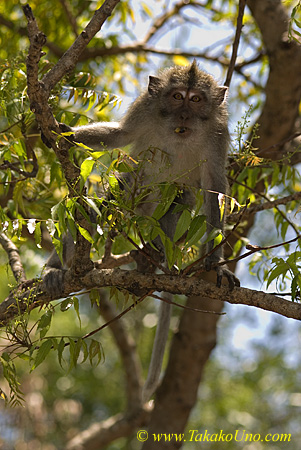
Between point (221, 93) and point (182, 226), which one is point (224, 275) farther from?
point (221, 93)

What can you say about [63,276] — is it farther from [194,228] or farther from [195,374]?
[195,374]

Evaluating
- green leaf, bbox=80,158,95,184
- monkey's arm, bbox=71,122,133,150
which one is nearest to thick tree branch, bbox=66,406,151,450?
monkey's arm, bbox=71,122,133,150

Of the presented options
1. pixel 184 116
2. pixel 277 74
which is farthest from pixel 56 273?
pixel 277 74

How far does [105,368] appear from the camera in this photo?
10.7 metres

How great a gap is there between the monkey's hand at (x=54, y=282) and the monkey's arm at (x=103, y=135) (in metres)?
0.97

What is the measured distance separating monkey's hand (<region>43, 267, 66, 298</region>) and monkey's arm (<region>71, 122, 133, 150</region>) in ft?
3.20

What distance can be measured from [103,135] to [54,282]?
3.89 ft

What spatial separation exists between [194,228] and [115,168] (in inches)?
20.3

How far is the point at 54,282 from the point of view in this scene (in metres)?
4.18

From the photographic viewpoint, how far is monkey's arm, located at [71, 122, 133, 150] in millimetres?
4349

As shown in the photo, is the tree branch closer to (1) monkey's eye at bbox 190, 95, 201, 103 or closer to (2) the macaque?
(2) the macaque

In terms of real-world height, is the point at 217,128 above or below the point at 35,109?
above

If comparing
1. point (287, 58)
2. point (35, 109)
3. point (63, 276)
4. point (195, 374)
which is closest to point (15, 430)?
point (195, 374)

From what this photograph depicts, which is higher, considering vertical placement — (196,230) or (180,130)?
(180,130)
